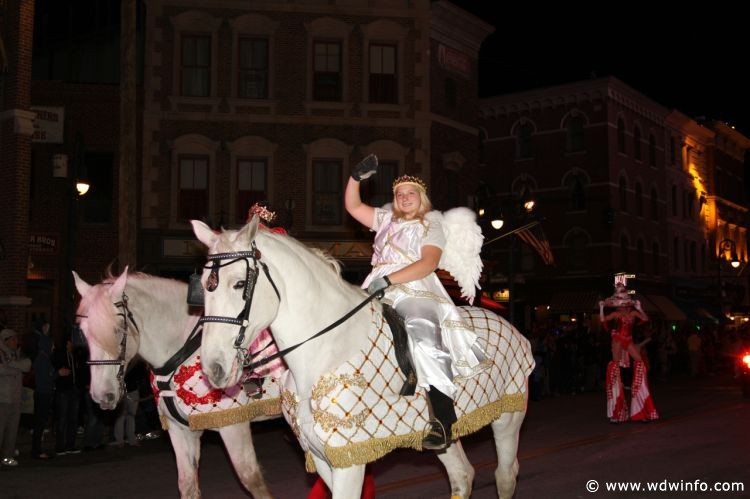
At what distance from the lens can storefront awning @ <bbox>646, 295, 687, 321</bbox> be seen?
150ft

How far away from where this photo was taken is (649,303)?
45000 millimetres

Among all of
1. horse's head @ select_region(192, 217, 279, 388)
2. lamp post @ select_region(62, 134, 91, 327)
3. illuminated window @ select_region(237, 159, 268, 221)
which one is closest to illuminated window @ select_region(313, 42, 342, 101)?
illuminated window @ select_region(237, 159, 268, 221)

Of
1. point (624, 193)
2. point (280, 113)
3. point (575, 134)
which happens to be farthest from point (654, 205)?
point (280, 113)

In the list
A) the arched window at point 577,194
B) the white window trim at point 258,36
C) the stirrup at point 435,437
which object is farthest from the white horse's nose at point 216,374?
the arched window at point 577,194

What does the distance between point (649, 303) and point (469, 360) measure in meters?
41.5

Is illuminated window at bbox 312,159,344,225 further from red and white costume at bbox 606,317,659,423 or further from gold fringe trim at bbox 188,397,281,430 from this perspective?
gold fringe trim at bbox 188,397,281,430

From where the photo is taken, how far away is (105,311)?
24.1 feet

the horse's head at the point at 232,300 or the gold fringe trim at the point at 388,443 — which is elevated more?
the horse's head at the point at 232,300

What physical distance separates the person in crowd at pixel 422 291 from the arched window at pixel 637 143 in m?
43.2

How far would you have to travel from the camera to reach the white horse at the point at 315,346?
4.71m

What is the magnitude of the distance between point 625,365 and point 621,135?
32.0 m

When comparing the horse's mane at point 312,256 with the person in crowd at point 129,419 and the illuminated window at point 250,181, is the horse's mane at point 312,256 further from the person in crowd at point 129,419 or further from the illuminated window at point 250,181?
the illuminated window at point 250,181

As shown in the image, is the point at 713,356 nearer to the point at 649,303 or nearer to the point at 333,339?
the point at 649,303

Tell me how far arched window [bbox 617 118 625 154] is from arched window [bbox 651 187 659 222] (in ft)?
15.4
